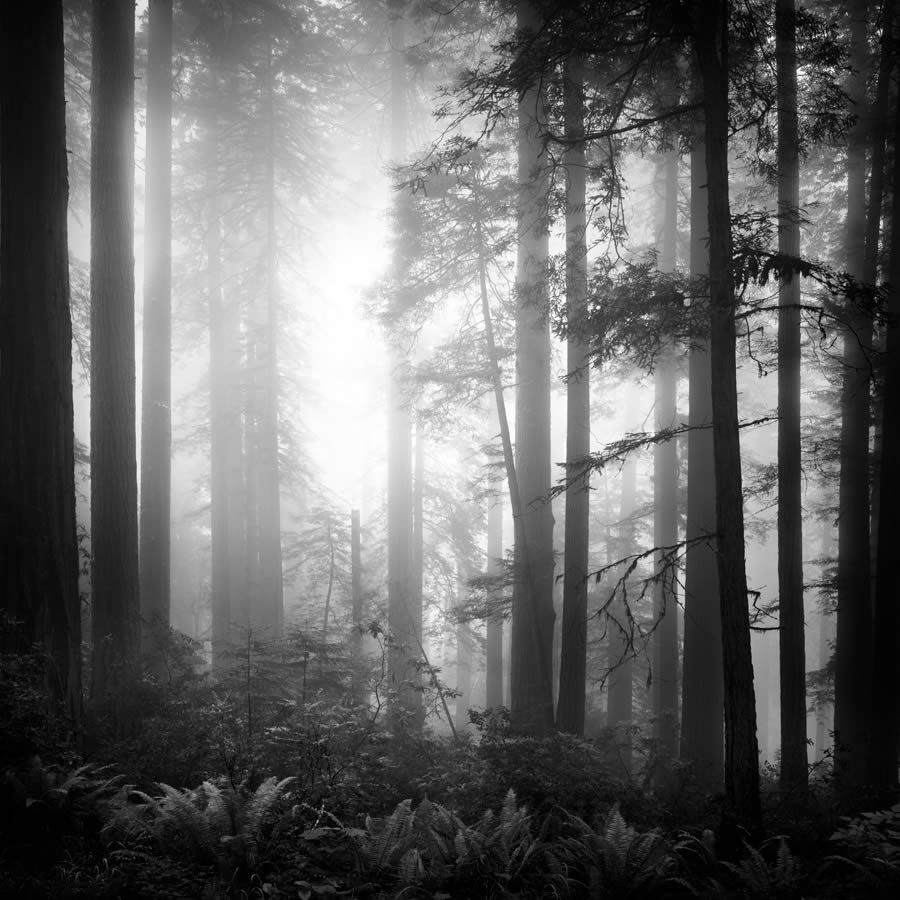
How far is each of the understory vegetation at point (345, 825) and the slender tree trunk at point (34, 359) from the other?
89 cm

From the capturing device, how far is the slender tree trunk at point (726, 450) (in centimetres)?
569

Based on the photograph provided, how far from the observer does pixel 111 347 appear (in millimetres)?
8797

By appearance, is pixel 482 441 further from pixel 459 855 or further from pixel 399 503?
pixel 459 855

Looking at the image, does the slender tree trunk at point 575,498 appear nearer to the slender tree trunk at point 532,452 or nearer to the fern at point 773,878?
the slender tree trunk at point 532,452

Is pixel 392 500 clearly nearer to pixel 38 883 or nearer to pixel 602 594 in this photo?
pixel 602 594

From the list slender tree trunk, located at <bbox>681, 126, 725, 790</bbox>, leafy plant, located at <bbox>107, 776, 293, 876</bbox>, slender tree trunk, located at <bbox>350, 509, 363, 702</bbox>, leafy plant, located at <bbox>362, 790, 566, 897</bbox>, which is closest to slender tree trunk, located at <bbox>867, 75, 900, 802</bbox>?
slender tree trunk, located at <bbox>681, 126, 725, 790</bbox>

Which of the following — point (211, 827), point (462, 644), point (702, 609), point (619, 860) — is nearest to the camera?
point (211, 827)

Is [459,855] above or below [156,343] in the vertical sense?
below

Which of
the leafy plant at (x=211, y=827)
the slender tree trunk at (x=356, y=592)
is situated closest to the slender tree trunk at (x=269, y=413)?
the slender tree trunk at (x=356, y=592)

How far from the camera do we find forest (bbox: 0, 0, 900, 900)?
4.64m

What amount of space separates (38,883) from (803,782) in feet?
31.7

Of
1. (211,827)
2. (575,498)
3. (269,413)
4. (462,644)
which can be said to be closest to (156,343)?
(269,413)

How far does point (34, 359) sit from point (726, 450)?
23.9 ft

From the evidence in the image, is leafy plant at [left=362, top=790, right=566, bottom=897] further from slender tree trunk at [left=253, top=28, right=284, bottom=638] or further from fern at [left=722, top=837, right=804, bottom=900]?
slender tree trunk at [left=253, top=28, right=284, bottom=638]
